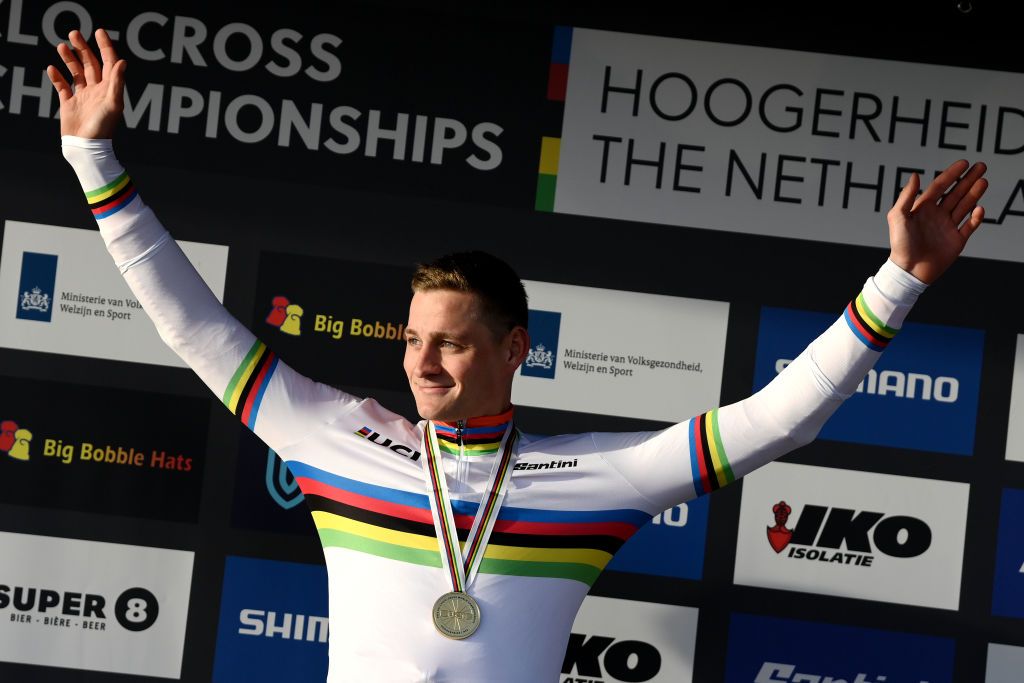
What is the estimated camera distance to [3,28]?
3055 millimetres

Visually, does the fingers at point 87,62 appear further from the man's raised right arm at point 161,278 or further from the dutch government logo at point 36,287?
the dutch government logo at point 36,287

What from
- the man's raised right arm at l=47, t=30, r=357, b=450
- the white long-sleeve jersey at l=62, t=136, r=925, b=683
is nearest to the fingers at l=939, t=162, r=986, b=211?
the white long-sleeve jersey at l=62, t=136, r=925, b=683

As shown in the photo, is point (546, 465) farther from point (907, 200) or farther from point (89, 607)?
point (89, 607)

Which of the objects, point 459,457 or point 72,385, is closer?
point 459,457

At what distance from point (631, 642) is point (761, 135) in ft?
4.61

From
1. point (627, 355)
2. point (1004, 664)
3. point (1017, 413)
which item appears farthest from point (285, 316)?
point (1004, 664)

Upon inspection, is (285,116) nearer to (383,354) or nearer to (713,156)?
(383,354)

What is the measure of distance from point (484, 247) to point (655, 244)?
18.1 inches

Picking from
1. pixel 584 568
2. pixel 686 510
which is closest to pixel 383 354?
pixel 686 510

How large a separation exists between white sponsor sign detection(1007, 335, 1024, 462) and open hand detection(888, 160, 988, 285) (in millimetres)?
1395

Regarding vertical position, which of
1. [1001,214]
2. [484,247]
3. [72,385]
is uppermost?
[1001,214]

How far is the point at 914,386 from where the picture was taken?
3061mm

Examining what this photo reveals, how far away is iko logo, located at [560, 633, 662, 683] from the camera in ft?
10.0

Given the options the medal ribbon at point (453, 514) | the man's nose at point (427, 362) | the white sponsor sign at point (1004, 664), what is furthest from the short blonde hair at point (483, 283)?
the white sponsor sign at point (1004, 664)
